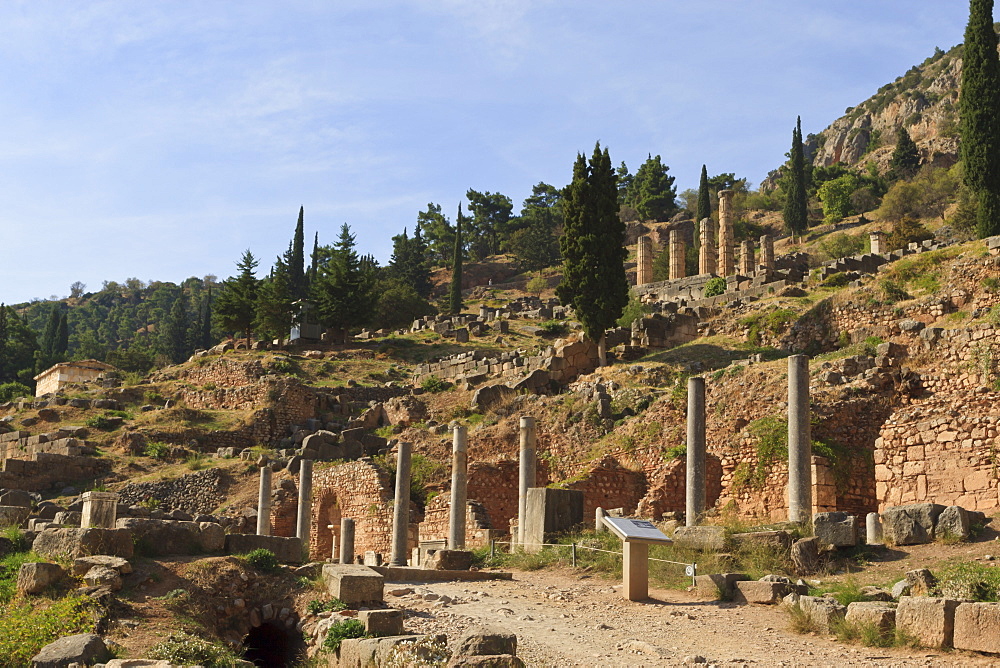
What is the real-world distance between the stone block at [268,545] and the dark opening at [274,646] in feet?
5.49

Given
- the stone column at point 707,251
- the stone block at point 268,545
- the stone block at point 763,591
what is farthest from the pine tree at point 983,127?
the stone block at point 268,545

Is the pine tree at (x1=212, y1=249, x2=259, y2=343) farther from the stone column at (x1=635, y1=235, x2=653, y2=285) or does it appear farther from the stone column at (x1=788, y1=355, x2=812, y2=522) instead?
the stone column at (x1=788, y1=355, x2=812, y2=522)

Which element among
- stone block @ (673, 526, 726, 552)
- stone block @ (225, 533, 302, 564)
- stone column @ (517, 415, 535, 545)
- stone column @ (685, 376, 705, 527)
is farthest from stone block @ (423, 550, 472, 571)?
stone block @ (673, 526, 726, 552)

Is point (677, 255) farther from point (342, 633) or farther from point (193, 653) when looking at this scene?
point (193, 653)

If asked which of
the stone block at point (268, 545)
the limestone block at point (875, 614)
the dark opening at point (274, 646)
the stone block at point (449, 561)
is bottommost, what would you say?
the dark opening at point (274, 646)

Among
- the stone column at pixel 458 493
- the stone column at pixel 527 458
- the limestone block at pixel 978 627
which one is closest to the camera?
the limestone block at pixel 978 627

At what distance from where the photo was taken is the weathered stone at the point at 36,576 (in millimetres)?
13719

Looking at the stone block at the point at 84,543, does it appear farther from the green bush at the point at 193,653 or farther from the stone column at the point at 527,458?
the stone column at the point at 527,458

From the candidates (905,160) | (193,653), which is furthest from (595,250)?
(905,160)

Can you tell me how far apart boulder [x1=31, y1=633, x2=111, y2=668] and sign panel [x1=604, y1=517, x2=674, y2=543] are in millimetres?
7193

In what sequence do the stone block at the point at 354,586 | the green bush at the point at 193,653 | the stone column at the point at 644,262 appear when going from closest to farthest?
the green bush at the point at 193,653, the stone block at the point at 354,586, the stone column at the point at 644,262

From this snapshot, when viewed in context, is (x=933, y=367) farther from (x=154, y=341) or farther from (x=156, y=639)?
(x=154, y=341)

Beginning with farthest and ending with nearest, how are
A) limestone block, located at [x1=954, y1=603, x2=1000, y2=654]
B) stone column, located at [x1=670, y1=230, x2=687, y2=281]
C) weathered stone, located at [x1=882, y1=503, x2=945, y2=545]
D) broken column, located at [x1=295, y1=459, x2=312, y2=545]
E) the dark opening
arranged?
stone column, located at [x1=670, y1=230, x2=687, y2=281], broken column, located at [x1=295, y1=459, x2=312, y2=545], weathered stone, located at [x1=882, y1=503, x2=945, y2=545], the dark opening, limestone block, located at [x1=954, y1=603, x2=1000, y2=654]

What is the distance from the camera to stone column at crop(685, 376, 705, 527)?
2022cm
